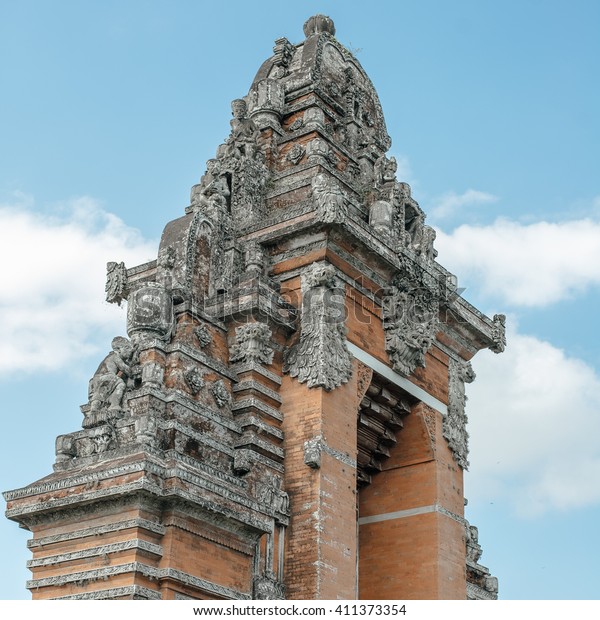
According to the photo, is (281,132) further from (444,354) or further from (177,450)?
(177,450)

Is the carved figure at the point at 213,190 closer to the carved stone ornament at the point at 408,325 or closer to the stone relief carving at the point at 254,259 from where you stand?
the stone relief carving at the point at 254,259

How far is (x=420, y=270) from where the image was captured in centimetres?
2417

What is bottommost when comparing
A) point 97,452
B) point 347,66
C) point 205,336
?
point 97,452

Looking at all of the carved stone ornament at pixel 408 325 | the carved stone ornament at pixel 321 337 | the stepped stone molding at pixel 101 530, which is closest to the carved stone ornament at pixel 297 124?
the carved stone ornament at pixel 408 325

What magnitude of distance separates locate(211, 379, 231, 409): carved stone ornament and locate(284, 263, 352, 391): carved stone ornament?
1472 millimetres

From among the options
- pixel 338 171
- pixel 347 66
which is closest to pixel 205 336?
pixel 338 171

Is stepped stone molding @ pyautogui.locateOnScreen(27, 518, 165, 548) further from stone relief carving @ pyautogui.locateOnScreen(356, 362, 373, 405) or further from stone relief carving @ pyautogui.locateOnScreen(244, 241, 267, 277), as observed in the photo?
stone relief carving @ pyautogui.locateOnScreen(244, 241, 267, 277)

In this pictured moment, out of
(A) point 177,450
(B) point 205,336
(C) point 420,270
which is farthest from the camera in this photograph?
(C) point 420,270

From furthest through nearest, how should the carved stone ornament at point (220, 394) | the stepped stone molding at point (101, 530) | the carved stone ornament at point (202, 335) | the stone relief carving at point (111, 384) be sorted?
the carved stone ornament at point (202, 335), the carved stone ornament at point (220, 394), the stone relief carving at point (111, 384), the stepped stone molding at point (101, 530)

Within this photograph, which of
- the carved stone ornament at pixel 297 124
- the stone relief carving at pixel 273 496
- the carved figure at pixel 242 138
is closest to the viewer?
the stone relief carving at pixel 273 496

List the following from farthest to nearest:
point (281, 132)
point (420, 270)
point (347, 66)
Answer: point (347, 66) → point (281, 132) → point (420, 270)

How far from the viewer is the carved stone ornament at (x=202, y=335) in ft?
68.8

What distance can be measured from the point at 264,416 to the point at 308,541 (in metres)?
2.52

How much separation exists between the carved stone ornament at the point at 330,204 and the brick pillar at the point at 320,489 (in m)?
3.18
